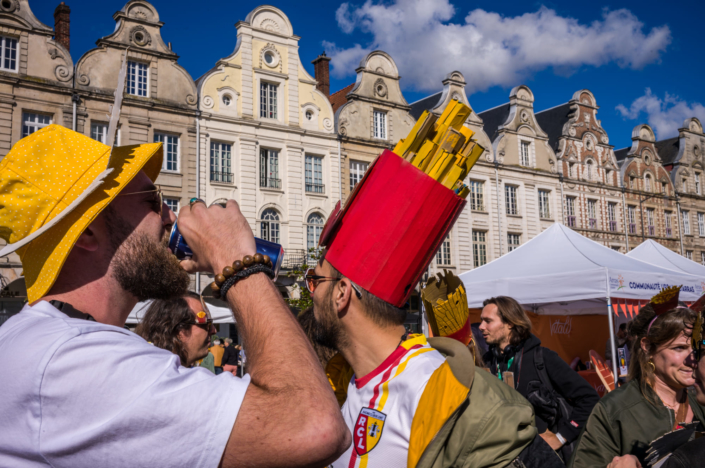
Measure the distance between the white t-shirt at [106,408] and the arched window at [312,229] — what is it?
846 inches

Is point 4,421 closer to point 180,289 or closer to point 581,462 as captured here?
point 180,289

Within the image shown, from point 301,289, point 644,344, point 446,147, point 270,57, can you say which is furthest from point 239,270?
point 270,57

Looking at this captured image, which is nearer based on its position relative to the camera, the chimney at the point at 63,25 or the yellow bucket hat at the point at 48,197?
the yellow bucket hat at the point at 48,197

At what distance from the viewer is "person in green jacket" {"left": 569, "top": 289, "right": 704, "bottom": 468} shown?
3117mm

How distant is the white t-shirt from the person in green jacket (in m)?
2.45

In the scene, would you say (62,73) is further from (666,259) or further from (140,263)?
(140,263)

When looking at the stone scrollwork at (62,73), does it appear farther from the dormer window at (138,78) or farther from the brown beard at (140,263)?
the brown beard at (140,263)

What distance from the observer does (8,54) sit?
18297 mm

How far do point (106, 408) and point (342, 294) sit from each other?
1.51m

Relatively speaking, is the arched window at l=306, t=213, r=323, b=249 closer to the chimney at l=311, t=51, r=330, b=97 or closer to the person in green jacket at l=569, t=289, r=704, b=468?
the chimney at l=311, t=51, r=330, b=97

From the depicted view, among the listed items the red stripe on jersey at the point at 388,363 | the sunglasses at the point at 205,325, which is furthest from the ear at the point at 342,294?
the sunglasses at the point at 205,325

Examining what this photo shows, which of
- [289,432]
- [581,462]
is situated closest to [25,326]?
[289,432]

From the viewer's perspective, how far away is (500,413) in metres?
1.81

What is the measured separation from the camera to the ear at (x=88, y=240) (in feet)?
4.93
